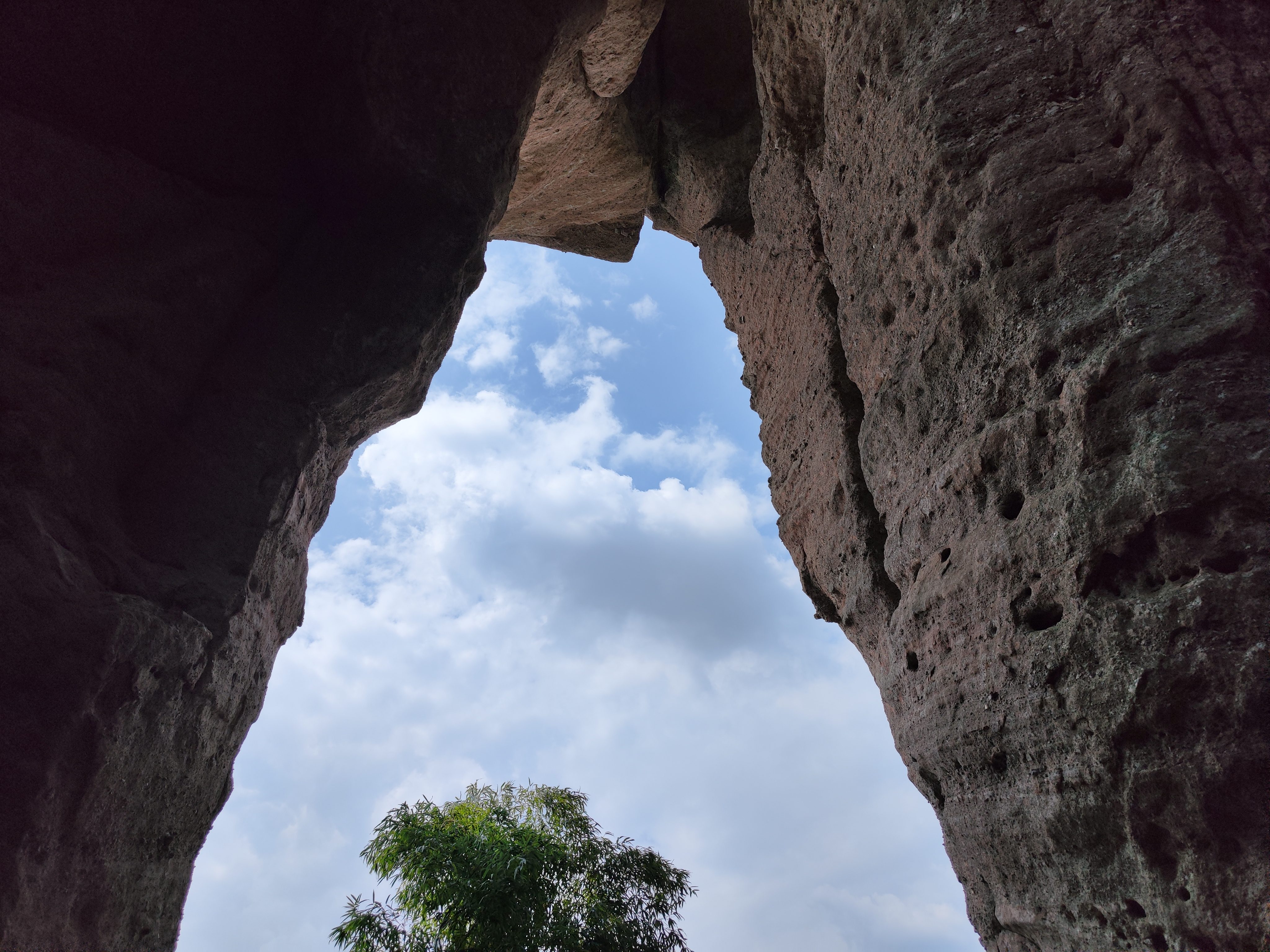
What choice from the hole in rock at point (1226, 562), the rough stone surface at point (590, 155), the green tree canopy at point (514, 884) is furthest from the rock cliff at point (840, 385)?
the green tree canopy at point (514, 884)

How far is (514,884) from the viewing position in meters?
6.51

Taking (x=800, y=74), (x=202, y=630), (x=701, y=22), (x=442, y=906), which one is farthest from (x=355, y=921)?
(x=701, y=22)

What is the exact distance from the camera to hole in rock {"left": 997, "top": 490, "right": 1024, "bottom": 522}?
251 centimetres

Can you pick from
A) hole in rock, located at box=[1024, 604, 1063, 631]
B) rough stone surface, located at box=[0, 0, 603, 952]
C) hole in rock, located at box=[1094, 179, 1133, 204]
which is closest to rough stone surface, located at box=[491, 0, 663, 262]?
rough stone surface, located at box=[0, 0, 603, 952]

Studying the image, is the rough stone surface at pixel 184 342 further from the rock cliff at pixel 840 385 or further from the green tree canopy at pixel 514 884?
the green tree canopy at pixel 514 884

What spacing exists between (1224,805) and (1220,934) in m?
0.27

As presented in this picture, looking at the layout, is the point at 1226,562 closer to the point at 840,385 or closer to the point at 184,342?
the point at 840,385

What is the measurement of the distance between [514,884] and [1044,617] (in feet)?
18.3

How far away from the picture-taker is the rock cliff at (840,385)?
201 centimetres

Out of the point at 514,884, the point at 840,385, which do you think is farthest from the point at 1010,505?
the point at 514,884

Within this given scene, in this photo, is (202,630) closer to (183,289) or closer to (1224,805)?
(183,289)

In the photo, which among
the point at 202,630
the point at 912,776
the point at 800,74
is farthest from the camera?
the point at 800,74

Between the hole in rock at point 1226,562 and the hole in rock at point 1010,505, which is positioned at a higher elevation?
the hole in rock at point 1010,505

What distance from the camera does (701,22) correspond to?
281 inches
